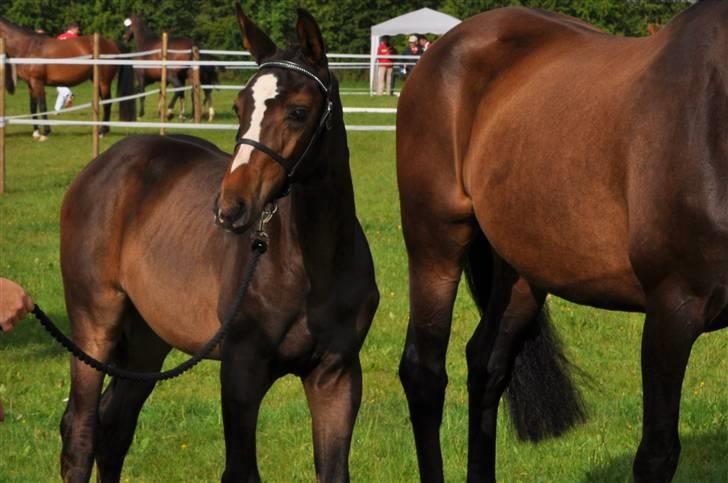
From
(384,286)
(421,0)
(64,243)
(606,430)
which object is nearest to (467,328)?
(384,286)

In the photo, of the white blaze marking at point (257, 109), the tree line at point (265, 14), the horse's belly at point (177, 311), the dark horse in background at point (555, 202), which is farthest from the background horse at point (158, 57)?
the white blaze marking at point (257, 109)

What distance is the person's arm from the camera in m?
2.84

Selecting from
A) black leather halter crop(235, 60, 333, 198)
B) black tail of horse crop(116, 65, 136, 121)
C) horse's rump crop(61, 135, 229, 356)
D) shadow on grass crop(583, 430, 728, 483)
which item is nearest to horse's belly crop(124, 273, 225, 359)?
horse's rump crop(61, 135, 229, 356)

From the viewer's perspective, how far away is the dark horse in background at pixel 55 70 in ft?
74.8

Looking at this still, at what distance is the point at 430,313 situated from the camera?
537 centimetres

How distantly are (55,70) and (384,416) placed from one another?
Answer: 1782 centimetres

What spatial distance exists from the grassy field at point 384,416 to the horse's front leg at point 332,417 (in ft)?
4.33

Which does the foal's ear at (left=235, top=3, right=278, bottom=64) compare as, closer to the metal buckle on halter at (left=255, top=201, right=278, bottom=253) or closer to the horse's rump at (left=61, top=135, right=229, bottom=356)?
the metal buckle on halter at (left=255, top=201, right=278, bottom=253)

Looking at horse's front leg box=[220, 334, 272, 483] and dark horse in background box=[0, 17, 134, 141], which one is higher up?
horse's front leg box=[220, 334, 272, 483]

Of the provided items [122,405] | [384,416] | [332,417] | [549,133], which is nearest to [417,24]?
[384,416]

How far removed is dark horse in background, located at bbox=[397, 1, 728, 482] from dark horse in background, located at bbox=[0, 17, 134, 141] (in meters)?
17.7

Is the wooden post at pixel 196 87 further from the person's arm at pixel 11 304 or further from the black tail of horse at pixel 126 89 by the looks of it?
the person's arm at pixel 11 304

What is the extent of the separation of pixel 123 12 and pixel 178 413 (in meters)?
39.6

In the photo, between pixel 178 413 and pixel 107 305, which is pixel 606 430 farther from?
pixel 107 305
